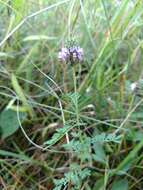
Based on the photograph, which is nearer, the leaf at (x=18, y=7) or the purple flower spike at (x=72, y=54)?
the purple flower spike at (x=72, y=54)

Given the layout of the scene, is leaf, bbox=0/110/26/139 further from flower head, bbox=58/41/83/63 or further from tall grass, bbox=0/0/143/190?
flower head, bbox=58/41/83/63

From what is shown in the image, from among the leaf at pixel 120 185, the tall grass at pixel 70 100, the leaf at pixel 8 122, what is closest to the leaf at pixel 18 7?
the tall grass at pixel 70 100

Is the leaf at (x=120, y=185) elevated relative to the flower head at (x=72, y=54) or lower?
lower

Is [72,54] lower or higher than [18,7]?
lower

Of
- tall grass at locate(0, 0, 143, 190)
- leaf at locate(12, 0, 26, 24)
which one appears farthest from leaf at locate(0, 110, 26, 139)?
leaf at locate(12, 0, 26, 24)

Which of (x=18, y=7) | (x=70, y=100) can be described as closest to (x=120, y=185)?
(x=70, y=100)

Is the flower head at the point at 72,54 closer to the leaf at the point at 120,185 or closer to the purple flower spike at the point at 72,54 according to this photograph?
the purple flower spike at the point at 72,54

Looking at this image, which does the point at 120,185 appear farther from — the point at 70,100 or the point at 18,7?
the point at 18,7

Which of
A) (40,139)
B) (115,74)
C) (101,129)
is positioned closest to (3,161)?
(40,139)

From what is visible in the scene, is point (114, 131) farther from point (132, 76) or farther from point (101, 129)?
point (132, 76)

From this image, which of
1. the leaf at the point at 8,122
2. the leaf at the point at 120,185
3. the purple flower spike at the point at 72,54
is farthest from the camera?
the leaf at the point at 8,122
